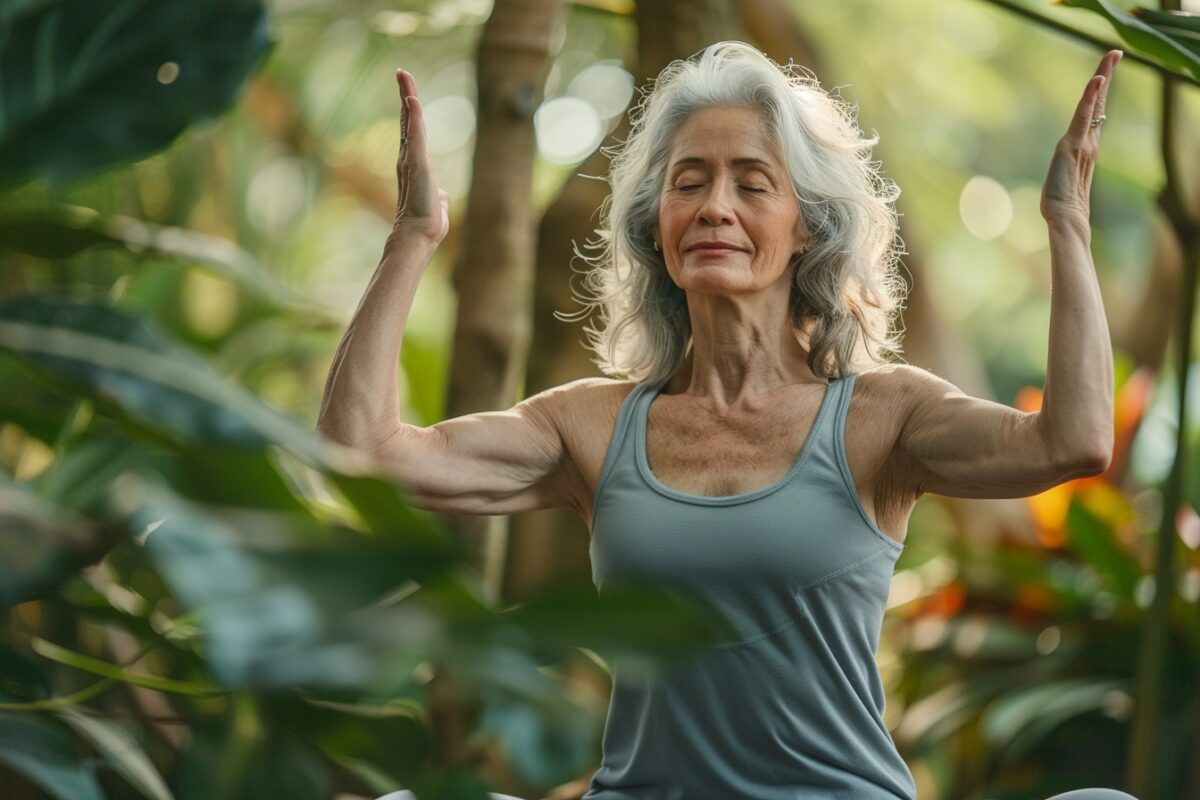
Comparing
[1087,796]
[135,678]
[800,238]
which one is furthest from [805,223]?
[135,678]

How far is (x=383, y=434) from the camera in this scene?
1325 mm

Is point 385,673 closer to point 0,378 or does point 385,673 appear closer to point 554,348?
point 0,378

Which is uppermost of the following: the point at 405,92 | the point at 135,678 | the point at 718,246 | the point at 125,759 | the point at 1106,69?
the point at 1106,69

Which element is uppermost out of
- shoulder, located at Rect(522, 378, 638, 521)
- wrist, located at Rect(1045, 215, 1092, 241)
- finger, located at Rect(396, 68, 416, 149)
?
finger, located at Rect(396, 68, 416, 149)

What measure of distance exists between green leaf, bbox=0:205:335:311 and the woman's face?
1.78ft

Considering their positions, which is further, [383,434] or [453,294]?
[453,294]

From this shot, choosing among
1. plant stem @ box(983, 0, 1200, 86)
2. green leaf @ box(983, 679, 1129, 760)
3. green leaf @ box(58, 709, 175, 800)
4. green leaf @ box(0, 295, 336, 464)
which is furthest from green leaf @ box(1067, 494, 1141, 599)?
green leaf @ box(0, 295, 336, 464)

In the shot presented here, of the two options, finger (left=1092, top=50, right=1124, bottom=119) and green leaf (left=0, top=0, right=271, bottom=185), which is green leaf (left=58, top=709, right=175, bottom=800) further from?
finger (left=1092, top=50, right=1124, bottom=119)

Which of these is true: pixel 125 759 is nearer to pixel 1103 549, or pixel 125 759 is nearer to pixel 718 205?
pixel 718 205

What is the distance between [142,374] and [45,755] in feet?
1.68

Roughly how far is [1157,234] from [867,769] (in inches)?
115

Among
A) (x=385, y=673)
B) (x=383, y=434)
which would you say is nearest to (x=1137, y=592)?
(x=383, y=434)

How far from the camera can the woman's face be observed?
1354mm

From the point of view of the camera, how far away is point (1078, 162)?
121 cm
